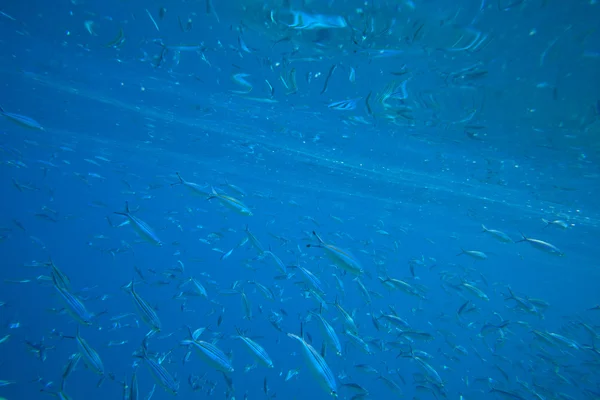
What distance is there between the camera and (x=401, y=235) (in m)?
51.3

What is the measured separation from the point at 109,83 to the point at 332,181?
16674 millimetres

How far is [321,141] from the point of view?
17625 millimetres

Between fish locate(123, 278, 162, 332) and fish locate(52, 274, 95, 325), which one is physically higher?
fish locate(123, 278, 162, 332)

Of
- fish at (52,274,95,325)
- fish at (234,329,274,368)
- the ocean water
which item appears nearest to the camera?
fish at (52,274,95,325)

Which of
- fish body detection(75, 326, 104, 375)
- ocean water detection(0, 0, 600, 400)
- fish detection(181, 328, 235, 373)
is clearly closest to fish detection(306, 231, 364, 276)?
ocean water detection(0, 0, 600, 400)

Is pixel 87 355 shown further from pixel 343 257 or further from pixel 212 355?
pixel 343 257

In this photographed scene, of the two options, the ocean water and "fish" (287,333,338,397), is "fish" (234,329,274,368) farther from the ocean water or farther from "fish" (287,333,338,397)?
"fish" (287,333,338,397)

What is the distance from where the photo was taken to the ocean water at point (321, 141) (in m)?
7.03

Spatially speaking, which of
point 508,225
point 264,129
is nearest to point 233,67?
point 264,129

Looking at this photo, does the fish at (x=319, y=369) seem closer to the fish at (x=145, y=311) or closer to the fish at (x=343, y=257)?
the fish at (x=343, y=257)

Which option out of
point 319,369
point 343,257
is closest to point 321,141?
point 343,257

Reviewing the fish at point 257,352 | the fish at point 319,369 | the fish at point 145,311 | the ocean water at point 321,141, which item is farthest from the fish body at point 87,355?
the fish at point 319,369

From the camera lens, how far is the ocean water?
277 inches

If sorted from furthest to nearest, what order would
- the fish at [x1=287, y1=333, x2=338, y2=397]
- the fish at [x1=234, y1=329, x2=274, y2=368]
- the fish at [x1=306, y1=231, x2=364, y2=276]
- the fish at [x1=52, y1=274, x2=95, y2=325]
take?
the fish at [x1=234, y1=329, x2=274, y2=368] < the fish at [x1=52, y1=274, x2=95, y2=325] < the fish at [x1=306, y1=231, x2=364, y2=276] < the fish at [x1=287, y1=333, x2=338, y2=397]
